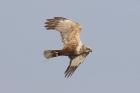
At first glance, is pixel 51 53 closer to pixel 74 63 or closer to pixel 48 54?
pixel 48 54

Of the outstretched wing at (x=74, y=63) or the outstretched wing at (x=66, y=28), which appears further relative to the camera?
the outstretched wing at (x=74, y=63)

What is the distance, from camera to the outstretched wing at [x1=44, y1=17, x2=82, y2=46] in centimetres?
3008

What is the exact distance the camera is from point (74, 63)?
105 ft

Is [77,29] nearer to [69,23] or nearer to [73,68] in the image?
[69,23]

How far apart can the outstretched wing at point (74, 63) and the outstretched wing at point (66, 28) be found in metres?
1.44

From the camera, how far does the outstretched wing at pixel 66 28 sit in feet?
98.7

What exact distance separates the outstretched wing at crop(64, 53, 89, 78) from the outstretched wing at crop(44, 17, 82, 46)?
1439 mm

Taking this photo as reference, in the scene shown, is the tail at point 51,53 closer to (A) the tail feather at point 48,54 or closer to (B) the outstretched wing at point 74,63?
(A) the tail feather at point 48,54

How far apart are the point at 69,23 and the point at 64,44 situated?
3.86 feet

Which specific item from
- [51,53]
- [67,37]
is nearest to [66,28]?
[67,37]

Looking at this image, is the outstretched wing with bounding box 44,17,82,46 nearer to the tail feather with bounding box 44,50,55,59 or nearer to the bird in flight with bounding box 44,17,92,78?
the bird in flight with bounding box 44,17,92,78

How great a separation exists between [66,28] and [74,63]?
249cm

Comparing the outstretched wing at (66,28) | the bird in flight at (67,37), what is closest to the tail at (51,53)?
the bird in flight at (67,37)

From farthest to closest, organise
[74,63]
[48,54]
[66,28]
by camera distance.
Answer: [74,63], [66,28], [48,54]
